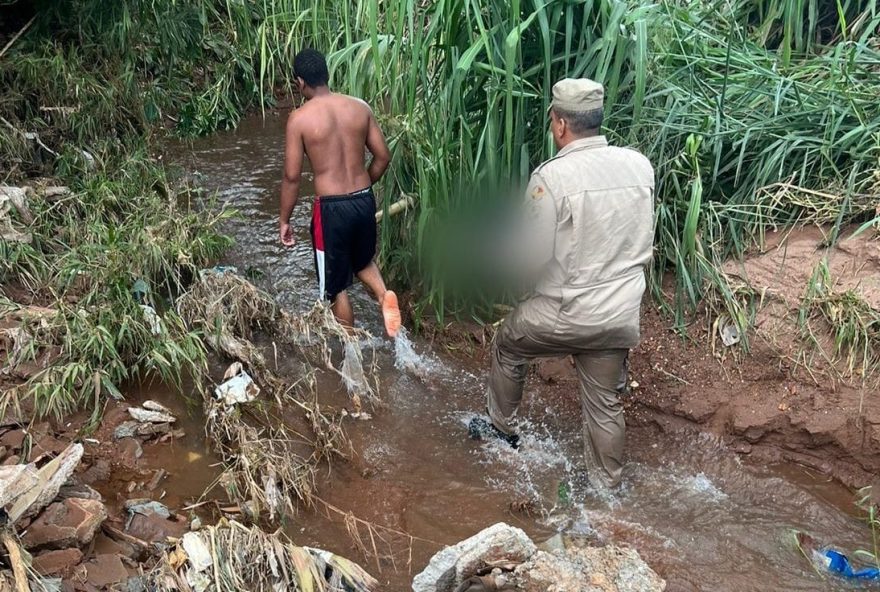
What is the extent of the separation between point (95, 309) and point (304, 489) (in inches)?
52.1

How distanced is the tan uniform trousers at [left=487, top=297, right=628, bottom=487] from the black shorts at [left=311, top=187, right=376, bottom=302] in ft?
3.45

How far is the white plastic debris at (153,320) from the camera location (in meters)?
3.24

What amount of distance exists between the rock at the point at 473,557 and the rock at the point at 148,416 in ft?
4.47

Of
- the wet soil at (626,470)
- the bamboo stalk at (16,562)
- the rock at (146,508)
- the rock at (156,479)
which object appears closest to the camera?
the bamboo stalk at (16,562)

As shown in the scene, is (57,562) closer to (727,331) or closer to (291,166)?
(291,166)

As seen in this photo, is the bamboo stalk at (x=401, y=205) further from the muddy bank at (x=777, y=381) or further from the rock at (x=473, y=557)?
the rock at (x=473, y=557)

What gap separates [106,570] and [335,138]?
207 centimetres

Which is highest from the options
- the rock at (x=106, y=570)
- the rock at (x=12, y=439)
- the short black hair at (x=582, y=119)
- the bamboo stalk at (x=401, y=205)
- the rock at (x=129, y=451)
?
the short black hair at (x=582, y=119)

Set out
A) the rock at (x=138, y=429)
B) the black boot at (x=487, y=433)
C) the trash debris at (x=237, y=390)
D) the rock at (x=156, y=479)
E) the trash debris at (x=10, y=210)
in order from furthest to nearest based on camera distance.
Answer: the trash debris at (x=10, y=210)
the black boot at (x=487, y=433)
the trash debris at (x=237, y=390)
the rock at (x=138, y=429)
the rock at (x=156, y=479)

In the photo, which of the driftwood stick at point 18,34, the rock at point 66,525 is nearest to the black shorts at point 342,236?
the rock at point 66,525

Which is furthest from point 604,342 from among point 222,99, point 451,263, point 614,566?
point 222,99

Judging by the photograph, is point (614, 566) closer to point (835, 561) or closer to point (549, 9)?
point (835, 561)

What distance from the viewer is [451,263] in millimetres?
3545

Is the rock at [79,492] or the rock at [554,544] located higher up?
the rock at [79,492]
